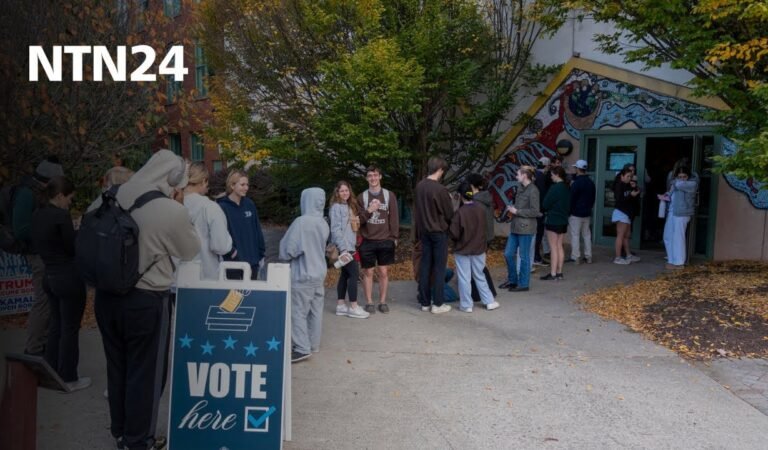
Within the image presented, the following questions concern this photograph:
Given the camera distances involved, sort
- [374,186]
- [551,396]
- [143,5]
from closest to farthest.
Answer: [551,396]
[374,186]
[143,5]

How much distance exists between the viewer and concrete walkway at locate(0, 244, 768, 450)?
14.3 ft

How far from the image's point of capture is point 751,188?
10531 mm

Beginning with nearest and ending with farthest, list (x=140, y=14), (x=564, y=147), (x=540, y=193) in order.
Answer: (x=140, y=14) < (x=540, y=193) < (x=564, y=147)

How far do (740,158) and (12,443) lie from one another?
782 centimetres

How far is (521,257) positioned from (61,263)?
6.11 m

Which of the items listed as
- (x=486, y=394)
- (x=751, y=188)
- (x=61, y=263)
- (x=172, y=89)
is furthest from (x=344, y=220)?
(x=172, y=89)

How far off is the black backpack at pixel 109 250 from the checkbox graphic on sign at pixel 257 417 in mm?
1055

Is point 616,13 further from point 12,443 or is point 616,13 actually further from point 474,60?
point 12,443

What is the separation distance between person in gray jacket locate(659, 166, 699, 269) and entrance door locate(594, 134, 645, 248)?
206 centimetres

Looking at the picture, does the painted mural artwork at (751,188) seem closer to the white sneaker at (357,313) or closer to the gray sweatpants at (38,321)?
the white sneaker at (357,313)

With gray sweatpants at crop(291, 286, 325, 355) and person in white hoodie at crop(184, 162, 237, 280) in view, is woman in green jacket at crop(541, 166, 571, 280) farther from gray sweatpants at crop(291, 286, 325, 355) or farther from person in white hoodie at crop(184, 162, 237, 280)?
person in white hoodie at crop(184, 162, 237, 280)

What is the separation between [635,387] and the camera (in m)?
5.29

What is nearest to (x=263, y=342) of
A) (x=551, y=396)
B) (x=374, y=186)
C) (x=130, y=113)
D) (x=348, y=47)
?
(x=551, y=396)

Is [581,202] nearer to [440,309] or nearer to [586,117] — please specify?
[586,117]
